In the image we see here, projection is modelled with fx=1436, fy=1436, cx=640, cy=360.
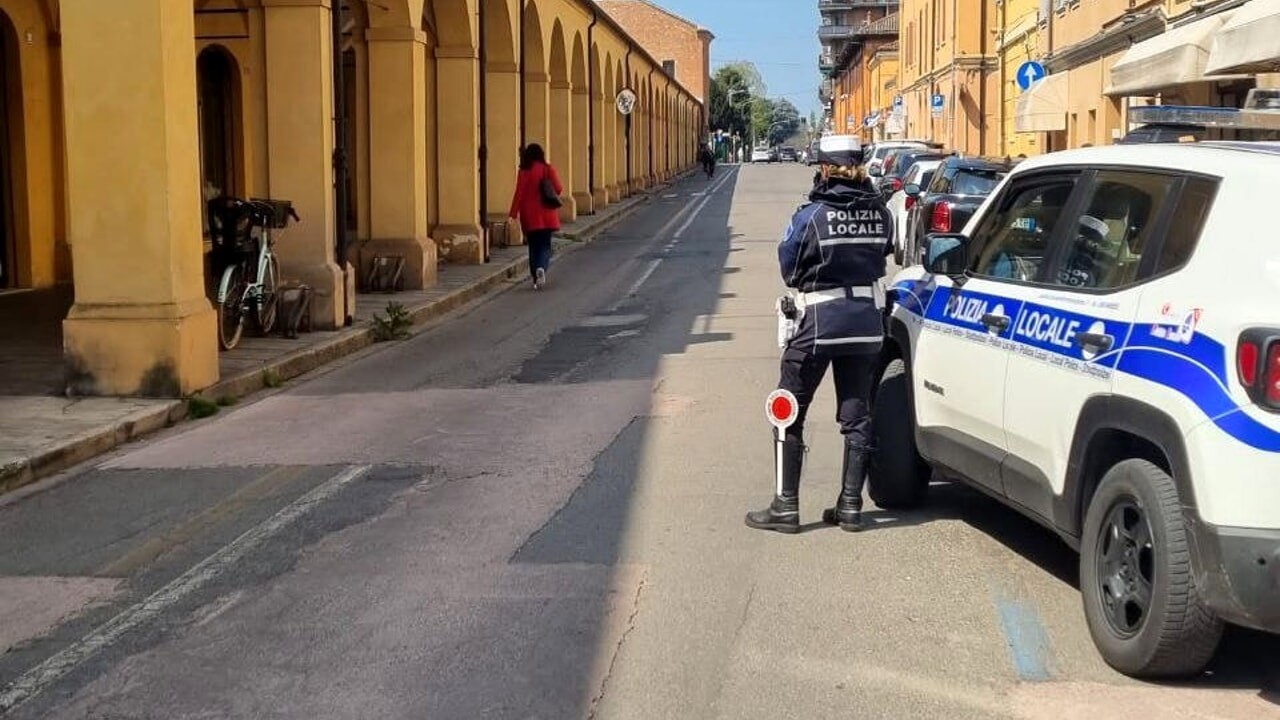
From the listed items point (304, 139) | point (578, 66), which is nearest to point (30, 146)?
point (304, 139)

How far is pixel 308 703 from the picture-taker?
475 centimetres

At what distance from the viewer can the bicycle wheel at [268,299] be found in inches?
521

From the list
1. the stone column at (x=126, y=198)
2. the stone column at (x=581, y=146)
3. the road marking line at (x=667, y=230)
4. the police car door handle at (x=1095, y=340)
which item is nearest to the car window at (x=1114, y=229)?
the police car door handle at (x=1095, y=340)

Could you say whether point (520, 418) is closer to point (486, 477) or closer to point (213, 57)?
point (486, 477)

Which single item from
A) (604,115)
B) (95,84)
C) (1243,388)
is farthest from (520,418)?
(604,115)

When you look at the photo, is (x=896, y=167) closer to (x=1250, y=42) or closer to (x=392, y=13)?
(x=1250, y=42)

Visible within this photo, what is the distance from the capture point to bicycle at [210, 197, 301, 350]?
12.7 metres

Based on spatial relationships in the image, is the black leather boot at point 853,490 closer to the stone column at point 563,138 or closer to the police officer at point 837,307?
the police officer at point 837,307

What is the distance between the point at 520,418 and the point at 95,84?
3.97 meters

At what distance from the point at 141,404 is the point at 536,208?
9152 millimetres

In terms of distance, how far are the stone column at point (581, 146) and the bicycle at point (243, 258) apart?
2076 cm

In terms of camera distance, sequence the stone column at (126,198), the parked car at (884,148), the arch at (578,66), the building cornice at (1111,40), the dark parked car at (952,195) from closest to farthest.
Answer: the stone column at (126,198) < the dark parked car at (952,195) < the building cornice at (1111,40) < the arch at (578,66) < the parked car at (884,148)

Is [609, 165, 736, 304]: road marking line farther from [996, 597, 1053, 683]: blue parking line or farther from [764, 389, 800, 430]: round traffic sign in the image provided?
[996, 597, 1053, 683]: blue parking line

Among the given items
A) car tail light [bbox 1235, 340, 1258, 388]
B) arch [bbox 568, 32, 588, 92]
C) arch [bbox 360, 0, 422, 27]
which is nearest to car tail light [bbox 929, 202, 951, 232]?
arch [bbox 360, 0, 422, 27]
